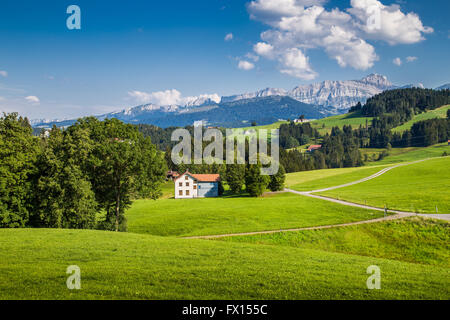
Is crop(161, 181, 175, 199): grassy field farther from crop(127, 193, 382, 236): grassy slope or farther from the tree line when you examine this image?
the tree line

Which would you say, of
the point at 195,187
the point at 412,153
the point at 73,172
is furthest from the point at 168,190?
the point at 412,153

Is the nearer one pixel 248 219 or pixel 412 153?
pixel 248 219

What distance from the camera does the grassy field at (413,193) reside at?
49.6 metres

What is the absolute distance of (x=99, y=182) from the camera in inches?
1553

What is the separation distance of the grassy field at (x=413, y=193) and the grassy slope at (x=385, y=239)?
981 cm

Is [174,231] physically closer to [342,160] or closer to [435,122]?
[342,160]

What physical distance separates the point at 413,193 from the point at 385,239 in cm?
2817

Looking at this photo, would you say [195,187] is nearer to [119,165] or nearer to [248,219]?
[248,219]

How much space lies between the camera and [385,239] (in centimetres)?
3756

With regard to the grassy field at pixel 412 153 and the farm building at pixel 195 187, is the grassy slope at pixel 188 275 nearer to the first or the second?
the farm building at pixel 195 187

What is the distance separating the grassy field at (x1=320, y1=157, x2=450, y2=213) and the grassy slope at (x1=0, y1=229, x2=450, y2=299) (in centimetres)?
3672

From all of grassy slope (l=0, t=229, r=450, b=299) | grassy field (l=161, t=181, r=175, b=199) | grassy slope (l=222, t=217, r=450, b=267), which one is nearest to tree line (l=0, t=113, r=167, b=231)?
grassy slope (l=0, t=229, r=450, b=299)

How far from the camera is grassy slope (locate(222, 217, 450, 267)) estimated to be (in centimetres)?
3353

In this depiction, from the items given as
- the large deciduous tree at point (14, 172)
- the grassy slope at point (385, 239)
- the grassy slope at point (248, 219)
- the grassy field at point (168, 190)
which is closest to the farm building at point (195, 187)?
the grassy field at point (168, 190)
